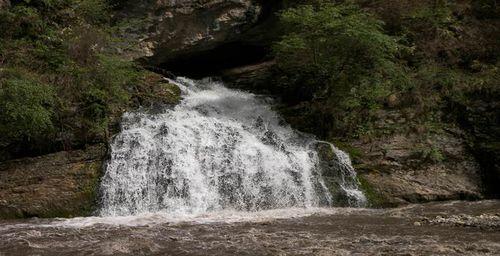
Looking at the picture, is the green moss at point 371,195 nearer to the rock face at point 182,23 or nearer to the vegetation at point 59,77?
the vegetation at point 59,77

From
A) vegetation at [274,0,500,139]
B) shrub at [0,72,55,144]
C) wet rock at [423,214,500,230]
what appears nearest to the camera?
wet rock at [423,214,500,230]

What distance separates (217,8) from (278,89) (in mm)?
3355

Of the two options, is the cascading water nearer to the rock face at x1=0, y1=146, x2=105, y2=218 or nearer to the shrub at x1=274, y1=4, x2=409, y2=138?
the rock face at x1=0, y1=146, x2=105, y2=218

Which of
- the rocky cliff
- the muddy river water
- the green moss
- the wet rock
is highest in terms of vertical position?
the rocky cliff

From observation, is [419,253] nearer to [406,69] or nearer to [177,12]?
[406,69]

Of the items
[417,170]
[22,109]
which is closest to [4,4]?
[22,109]

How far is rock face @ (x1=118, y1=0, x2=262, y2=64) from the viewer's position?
52.2ft

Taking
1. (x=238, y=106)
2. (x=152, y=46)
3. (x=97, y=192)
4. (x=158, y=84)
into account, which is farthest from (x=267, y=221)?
(x=152, y=46)

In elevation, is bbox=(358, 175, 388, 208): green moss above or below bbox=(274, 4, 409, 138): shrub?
below

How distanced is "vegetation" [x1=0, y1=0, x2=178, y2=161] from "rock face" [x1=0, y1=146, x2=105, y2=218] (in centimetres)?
55

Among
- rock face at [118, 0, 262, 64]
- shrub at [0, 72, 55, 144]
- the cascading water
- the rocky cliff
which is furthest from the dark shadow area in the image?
shrub at [0, 72, 55, 144]

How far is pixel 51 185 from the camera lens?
33.0 feet

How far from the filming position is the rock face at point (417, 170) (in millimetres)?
10859

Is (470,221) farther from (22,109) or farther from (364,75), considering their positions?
(22,109)
